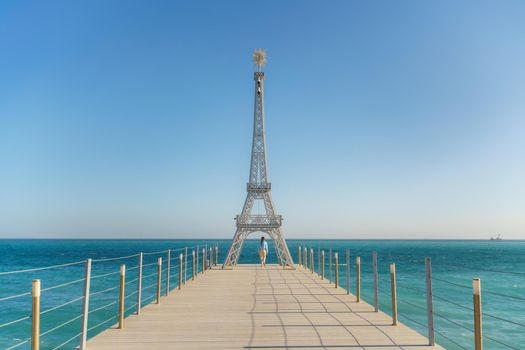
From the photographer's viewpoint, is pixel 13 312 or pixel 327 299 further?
pixel 13 312

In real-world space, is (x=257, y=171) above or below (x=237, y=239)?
above

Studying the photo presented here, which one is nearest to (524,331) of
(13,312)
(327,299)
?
(327,299)

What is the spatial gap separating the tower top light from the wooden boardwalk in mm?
20285

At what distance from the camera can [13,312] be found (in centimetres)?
1912

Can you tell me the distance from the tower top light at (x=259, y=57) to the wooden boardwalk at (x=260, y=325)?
20.3 meters

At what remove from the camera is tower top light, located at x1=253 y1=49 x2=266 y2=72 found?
2763 centimetres

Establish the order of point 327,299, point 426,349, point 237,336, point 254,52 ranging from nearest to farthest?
point 426,349 → point 237,336 → point 327,299 → point 254,52

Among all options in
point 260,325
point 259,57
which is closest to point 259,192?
point 259,57

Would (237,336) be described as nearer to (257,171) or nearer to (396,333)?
(396,333)

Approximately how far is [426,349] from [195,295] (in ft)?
20.3

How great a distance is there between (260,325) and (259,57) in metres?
23.4

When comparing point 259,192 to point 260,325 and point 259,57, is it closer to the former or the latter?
point 259,57

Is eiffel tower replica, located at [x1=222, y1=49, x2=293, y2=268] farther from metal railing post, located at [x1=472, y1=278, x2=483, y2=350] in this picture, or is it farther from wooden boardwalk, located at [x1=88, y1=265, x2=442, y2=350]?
metal railing post, located at [x1=472, y1=278, x2=483, y2=350]

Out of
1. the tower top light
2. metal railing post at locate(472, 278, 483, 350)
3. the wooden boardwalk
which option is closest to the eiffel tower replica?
the tower top light
